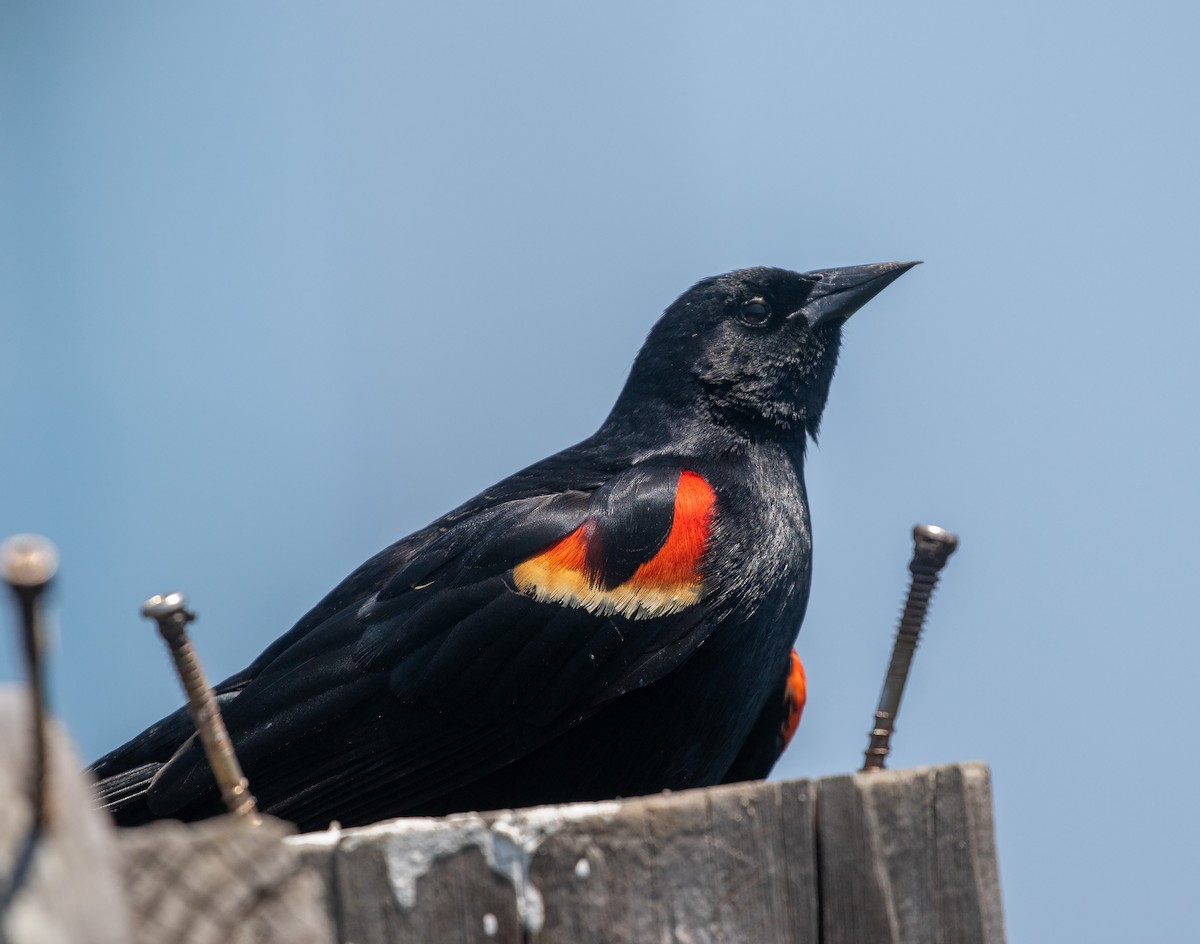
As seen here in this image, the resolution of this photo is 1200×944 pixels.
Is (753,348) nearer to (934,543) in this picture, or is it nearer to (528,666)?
(528,666)

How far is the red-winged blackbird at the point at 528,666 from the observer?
12.1 ft

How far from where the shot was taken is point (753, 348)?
4.77 meters

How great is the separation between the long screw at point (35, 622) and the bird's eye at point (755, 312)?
401 cm

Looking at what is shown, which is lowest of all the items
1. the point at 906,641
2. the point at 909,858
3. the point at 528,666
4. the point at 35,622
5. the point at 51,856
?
the point at 528,666

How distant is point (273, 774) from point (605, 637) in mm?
916

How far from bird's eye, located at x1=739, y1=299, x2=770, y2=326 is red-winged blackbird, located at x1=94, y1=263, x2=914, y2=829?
2.67ft

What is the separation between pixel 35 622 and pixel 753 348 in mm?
3970

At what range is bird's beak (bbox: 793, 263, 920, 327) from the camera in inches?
191

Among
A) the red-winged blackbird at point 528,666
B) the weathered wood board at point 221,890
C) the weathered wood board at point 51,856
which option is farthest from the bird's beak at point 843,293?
the weathered wood board at point 51,856

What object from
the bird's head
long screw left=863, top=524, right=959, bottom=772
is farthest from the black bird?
long screw left=863, top=524, right=959, bottom=772

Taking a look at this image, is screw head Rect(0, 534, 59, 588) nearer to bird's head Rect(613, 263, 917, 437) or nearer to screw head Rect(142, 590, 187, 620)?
screw head Rect(142, 590, 187, 620)

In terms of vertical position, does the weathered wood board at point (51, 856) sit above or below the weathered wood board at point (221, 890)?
above

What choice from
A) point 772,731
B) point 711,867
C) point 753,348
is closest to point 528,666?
point 772,731

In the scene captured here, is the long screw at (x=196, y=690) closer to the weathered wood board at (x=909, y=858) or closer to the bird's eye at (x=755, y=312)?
the weathered wood board at (x=909, y=858)
